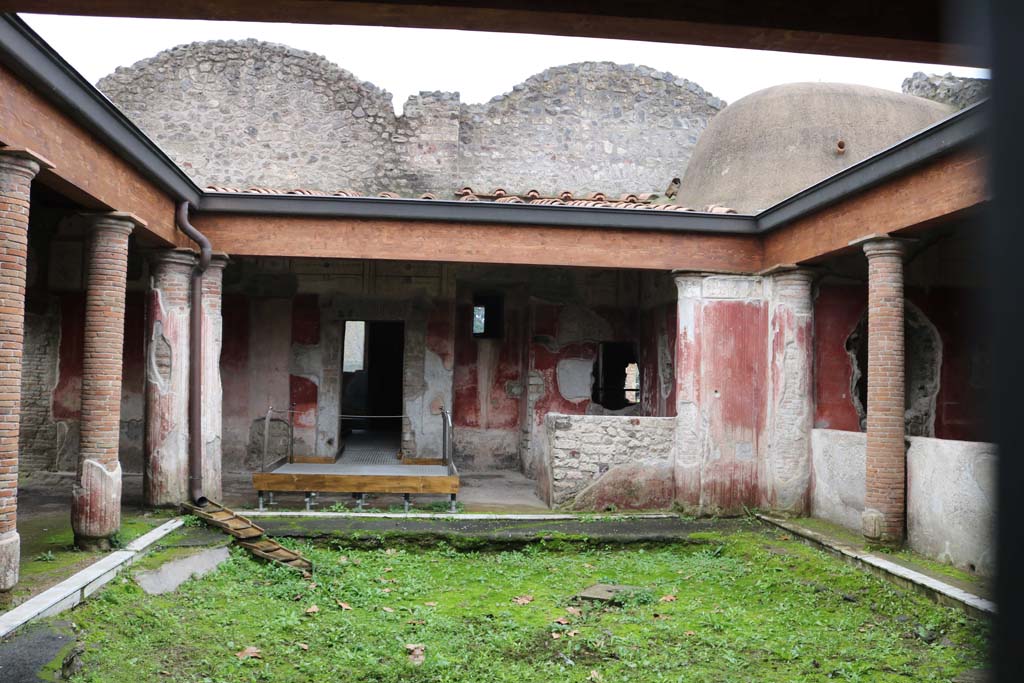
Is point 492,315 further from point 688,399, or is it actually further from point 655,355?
point 688,399

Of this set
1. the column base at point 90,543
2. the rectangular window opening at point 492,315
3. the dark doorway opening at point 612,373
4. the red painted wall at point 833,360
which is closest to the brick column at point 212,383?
the column base at point 90,543

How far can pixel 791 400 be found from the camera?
8992 millimetres

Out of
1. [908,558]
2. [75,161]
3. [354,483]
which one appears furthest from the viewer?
[354,483]

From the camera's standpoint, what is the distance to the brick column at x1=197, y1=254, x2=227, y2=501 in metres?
8.82

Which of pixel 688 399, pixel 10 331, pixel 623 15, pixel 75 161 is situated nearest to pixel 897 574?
pixel 688 399

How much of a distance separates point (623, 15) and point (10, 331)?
465 centimetres

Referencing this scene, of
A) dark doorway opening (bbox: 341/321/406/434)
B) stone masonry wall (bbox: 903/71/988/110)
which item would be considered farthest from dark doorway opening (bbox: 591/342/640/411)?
stone masonry wall (bbox: 903/71/988/110)

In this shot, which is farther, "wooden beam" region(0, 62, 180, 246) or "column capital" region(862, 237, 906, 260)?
"column capital" region(862, 237, 906, 260)

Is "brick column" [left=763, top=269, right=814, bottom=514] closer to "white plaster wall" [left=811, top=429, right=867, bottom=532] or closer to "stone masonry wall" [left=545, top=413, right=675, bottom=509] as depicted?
"white plaster wall" [left=811, top=429, right=867, bottom=532]

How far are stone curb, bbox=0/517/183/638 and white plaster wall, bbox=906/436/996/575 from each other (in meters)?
6.69

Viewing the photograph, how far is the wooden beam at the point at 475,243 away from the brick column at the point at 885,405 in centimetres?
227

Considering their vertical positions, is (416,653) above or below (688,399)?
below

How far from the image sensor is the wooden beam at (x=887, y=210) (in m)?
6.11

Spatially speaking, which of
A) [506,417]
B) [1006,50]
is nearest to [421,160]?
[506,417]
